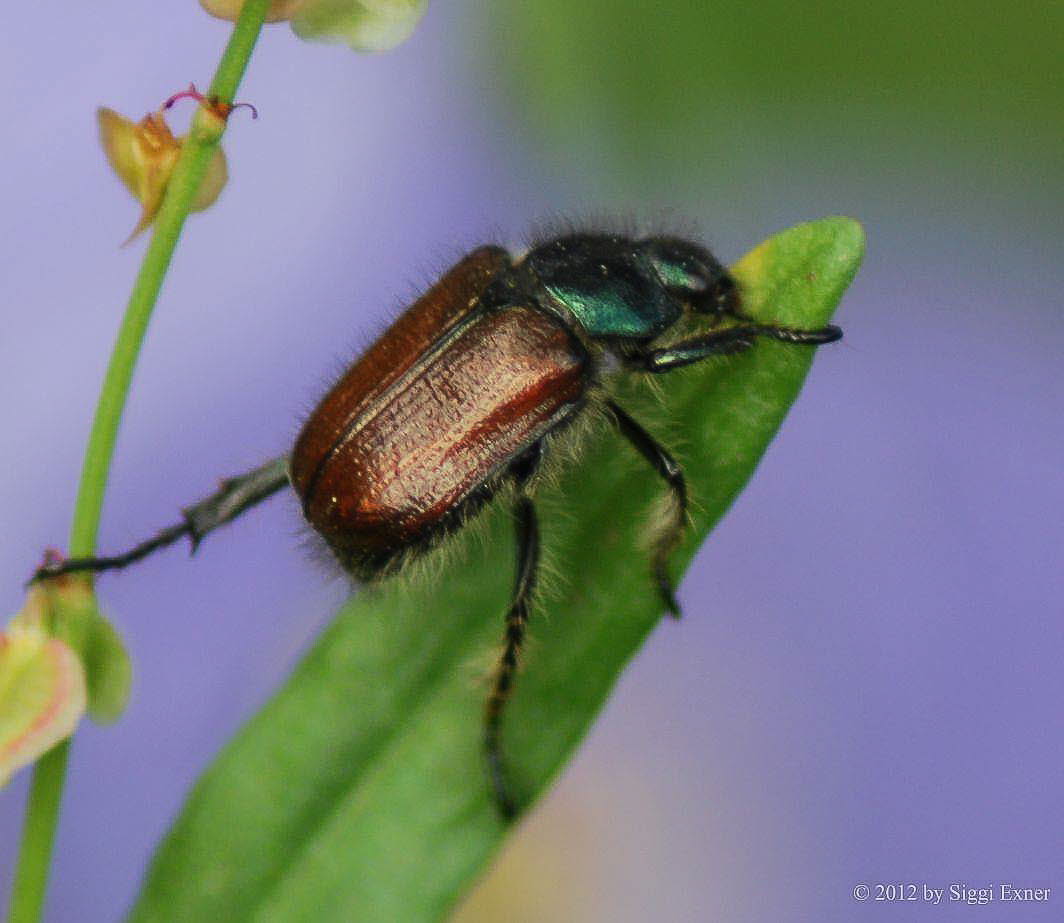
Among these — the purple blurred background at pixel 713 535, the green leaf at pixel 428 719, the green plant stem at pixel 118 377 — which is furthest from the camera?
the purple blurred background at pixel 713 535

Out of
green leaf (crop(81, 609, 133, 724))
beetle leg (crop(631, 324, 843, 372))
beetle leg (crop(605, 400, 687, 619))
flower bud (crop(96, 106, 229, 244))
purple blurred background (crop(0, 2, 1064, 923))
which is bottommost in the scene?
purple blurred background (crop(0, 2, 1064, 923))

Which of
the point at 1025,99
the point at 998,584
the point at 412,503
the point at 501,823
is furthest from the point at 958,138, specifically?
the point at 501,823

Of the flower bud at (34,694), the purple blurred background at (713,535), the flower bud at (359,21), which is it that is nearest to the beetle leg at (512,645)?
the flower bud at (34,694)

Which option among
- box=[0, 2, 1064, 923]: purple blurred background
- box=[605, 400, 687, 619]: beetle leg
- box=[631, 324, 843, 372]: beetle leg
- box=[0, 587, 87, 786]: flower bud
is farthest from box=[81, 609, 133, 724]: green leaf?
box=[0, 2, 1064, 923]: purple blurred background

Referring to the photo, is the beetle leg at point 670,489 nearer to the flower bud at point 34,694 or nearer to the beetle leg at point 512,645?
the beetle leg at point 512,645

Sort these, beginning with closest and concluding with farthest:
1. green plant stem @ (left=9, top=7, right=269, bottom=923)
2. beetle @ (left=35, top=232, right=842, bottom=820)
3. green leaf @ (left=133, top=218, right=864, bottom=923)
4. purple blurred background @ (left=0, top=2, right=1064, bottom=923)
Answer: green plant stem @ (left=9, top=7, right=269, bottom=923) → green leaf @ (left=133, top=218, right=864, bottom=923) → beetle @ (left=35, top=232, right=842, bottom=820) → purple blurred background @ (left=0, top=2, right=1064, bottom=923)

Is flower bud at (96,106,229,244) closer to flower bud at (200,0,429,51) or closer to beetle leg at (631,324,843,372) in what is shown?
flower bud at (200,0,429,51)

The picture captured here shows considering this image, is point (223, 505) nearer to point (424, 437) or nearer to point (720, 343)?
point (424, 437)

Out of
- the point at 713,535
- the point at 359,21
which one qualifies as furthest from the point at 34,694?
the point at 713,535
